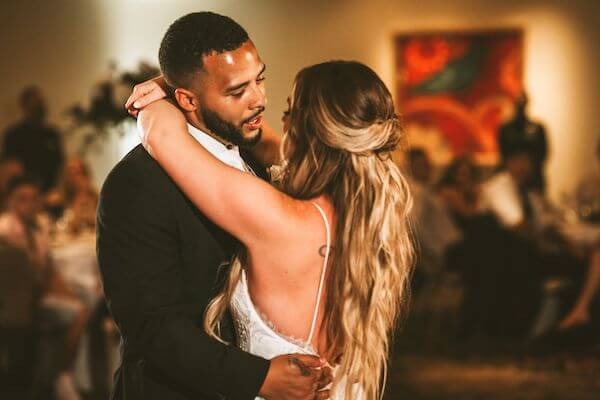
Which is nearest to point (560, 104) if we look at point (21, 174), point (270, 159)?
point (21, 174)

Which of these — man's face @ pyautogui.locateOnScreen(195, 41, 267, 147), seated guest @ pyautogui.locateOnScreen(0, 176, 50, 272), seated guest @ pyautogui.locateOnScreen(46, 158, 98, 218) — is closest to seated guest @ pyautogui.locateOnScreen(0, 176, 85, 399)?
seated guest @ pyautogui.locateOnScreen(0, 176, 50, 272)

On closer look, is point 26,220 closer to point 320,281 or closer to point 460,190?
point 320,281

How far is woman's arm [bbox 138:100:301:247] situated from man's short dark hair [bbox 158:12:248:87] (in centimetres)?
11

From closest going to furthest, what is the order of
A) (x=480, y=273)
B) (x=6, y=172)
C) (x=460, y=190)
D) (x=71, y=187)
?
(x=6, y=172) → (x=71, y=187) → (x=480, y=273) → (x=460, y=190)

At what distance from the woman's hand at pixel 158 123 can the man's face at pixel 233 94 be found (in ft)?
0.20

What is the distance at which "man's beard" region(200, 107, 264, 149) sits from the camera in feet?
5.89

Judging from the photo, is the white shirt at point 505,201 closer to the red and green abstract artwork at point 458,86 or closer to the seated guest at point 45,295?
the seated guest at point 45,295

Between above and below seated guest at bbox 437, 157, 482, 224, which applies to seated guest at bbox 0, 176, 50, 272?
below

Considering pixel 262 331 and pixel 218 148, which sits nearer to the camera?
pixel 262 331

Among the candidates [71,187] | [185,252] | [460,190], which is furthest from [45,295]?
[460,190]

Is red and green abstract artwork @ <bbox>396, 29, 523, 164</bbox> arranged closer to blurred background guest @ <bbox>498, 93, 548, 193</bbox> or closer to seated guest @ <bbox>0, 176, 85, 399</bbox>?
blurred background guest @ <bbox>498, 93, 548, 193</bbox>

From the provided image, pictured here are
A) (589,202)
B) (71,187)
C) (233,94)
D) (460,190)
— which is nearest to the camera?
(233,94)

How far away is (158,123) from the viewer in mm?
1743

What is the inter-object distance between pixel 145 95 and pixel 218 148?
18cm
